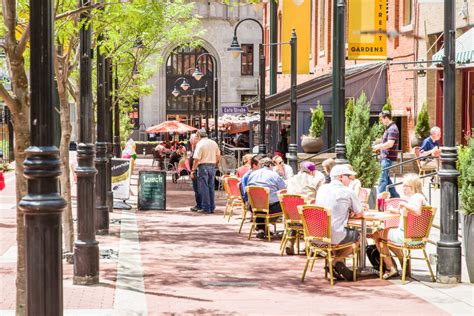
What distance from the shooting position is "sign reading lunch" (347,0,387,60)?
2247 centimetres

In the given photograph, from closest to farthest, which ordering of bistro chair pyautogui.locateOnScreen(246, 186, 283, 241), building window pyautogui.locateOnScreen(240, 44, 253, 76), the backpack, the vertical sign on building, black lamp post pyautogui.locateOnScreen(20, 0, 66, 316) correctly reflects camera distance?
black lamp post pyautogui.locateOnScreen(20, 0, 66, 316)
the backpack
bistro chair pyautogui.locateOnScreen(246, 186, 283, 241)
the vertical sign on building
building window pyautogui.locateOnScreen(240, 44, 253, 76)

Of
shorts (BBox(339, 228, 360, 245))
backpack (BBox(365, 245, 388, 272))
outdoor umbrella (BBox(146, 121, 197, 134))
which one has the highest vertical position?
outdoor umbrella (BBox(146, 121, 197, 134))

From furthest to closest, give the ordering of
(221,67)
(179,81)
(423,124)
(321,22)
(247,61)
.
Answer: (247,61) → (179,81) → (221,67) → (321,22) → (423,124)

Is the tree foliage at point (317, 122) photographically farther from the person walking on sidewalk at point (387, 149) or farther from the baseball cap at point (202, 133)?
the person walking on sidewalk at point (387, 149)

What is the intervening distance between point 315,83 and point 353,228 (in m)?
22.8

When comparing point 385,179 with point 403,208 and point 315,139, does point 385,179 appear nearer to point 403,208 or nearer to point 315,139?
point 403,208

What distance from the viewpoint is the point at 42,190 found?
5.27m

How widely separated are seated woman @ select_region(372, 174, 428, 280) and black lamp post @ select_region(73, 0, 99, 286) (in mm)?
3707

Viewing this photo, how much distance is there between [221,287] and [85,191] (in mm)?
2132

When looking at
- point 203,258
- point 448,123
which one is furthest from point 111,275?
point 448,123

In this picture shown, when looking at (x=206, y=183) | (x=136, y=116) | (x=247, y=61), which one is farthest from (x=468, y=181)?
(x=136, y=116)

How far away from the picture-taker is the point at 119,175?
21.6 meters

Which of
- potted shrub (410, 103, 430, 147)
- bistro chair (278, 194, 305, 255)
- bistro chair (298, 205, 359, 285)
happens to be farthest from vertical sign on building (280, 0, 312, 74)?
bistro chair (298, 205, 359, 285)

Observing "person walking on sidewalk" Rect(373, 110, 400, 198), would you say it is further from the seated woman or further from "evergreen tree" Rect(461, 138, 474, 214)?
"evergreen tree" Rect(461, 138, 474, 214)
